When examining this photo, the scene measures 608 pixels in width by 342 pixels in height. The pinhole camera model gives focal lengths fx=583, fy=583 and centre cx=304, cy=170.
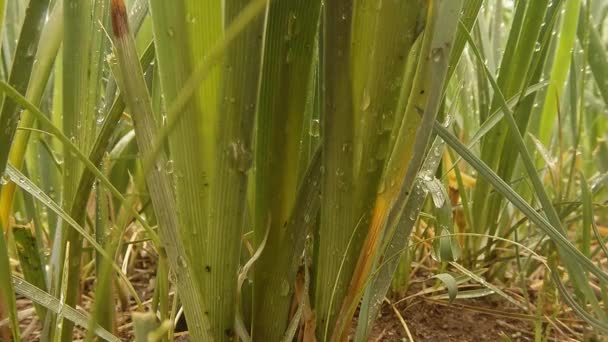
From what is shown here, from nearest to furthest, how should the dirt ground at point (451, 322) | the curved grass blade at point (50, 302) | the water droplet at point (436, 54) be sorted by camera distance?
1. the water droplet at point (436, 54)
2. the curved grass blade at point (50, 302)
3. the dirt ground at point (451, 322)

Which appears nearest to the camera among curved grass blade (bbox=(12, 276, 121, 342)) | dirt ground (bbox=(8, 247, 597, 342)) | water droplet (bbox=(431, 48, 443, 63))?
water droplet (bbox=(431, 48, 443, 63))

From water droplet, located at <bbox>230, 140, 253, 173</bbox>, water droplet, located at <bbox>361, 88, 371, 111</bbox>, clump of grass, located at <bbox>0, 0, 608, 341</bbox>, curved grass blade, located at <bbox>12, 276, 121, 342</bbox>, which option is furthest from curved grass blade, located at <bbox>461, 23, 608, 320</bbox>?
curved grass blade, located at <bbox>12, 276, 121, 342</bbox>

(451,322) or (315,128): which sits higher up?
(315,128)

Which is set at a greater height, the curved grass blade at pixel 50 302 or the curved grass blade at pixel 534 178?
the curved grass blade at pixel 534 178

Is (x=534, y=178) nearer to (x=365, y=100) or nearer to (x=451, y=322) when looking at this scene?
(x=365, y=100)

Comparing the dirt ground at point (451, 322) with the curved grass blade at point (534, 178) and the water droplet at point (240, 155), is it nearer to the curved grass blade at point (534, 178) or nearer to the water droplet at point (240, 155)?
the curved grass blade at point (534, 178)

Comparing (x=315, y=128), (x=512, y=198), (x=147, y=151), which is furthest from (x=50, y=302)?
(x=512, y=198)

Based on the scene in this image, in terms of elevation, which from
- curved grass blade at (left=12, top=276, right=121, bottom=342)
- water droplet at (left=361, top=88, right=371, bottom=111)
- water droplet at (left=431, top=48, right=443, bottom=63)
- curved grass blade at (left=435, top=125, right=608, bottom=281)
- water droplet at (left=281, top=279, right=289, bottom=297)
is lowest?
curved grass blade at (left=12, top=276, right=121, bottom=342)

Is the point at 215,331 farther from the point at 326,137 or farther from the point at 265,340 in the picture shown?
the point at 326,137

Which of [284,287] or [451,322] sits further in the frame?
[451,322]

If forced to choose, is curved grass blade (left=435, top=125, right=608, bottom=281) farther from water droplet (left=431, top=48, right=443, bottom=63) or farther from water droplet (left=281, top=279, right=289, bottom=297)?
water droplet (left=281, top=279, right=289, bottom=297)

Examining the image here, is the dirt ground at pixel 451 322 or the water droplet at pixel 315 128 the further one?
the dirt ground at pixel 451 322

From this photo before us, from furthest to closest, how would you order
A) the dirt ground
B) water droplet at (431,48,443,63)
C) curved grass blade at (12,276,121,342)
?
the dirt ground → curved grass blade at (12,276,121,342) → water droplet at (431,48,443,63)

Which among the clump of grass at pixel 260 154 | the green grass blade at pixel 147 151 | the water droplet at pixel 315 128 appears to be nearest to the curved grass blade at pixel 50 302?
the clump of grass at pixel 260 154
